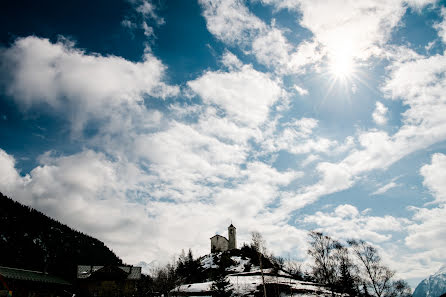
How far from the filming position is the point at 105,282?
6053 centimetres

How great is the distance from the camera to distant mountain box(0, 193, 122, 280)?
83.1 metres

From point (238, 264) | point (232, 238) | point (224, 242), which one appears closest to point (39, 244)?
point (238, 264)

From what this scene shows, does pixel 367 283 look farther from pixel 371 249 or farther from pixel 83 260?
pixel 83 260

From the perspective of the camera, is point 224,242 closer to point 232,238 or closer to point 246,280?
point 232,238

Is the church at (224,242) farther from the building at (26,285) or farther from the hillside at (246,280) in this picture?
the building at (26,285)

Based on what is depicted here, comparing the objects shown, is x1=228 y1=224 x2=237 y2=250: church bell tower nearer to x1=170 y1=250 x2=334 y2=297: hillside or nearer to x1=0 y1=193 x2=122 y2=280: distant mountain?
x1=170 y1=250 x2=334 y2=297: hillside

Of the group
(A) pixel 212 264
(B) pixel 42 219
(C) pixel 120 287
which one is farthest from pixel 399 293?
(B) pixel 42 219

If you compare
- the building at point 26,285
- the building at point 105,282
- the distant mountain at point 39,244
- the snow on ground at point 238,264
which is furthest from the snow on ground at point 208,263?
the building at point 26,285

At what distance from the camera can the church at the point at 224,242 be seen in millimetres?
126762

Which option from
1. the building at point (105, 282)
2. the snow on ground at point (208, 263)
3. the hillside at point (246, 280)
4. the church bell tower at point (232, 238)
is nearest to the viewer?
the hillside at point (246, 280)

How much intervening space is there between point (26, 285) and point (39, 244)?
64.1 m

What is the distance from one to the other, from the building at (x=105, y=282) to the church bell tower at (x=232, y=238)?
6731 cm

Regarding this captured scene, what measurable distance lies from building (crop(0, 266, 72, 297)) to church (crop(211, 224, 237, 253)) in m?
80.9

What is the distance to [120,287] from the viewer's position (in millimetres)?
61062
